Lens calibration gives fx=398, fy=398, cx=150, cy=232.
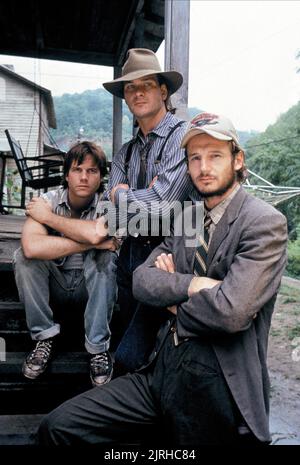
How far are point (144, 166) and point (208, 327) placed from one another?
1.15m

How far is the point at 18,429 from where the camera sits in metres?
2.31

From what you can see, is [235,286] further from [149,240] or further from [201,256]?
[149,240]

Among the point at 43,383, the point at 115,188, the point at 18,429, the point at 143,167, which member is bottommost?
the point at 18,429

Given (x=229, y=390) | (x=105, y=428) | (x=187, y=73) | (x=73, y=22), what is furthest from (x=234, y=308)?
(x=73, y=22)

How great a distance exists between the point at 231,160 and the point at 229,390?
100cm

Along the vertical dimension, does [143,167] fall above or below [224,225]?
above

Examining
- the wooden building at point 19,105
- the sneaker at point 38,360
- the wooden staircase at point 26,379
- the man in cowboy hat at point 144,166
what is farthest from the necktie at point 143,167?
the wooden building at point 19,105

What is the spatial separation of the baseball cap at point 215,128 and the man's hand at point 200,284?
630 mm

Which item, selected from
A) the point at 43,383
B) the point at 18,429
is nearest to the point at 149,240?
the point at 43,383

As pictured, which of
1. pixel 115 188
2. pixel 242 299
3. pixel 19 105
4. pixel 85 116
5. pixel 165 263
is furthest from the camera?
pixel 85 116

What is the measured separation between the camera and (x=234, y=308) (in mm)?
1501

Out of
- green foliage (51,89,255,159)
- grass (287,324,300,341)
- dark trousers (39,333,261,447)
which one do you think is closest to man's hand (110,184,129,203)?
dark trousers (39,333,261,447)

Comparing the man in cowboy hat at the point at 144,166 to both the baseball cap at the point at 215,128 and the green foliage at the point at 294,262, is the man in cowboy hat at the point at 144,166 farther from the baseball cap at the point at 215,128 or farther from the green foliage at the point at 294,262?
the green foliage at the point at 294,262
